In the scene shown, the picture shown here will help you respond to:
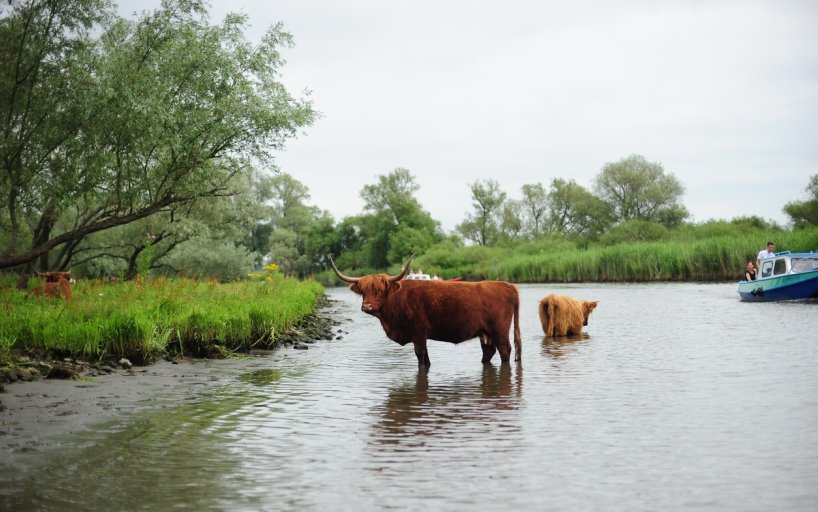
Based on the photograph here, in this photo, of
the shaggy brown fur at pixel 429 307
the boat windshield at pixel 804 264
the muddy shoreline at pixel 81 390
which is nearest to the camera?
the muddy shoreline at pixel 81 390

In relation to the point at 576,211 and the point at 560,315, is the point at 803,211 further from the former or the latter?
the point at 560,315

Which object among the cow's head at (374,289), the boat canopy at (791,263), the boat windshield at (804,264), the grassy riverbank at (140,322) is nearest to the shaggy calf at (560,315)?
the grassy riverbank at (140,322)

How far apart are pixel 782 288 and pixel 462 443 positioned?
26970mm

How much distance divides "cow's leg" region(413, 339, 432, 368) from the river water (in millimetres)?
310

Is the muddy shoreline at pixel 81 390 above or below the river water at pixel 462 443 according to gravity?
above

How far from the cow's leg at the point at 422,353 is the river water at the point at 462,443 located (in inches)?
12.2

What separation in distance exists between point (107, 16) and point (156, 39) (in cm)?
183

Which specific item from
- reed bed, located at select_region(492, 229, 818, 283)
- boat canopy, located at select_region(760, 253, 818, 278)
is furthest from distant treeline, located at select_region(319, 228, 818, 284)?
boat canopy, located at select_region(760, 253, 818, 278)

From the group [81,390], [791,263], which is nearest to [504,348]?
[81,390]

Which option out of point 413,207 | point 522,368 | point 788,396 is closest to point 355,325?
point 522,368

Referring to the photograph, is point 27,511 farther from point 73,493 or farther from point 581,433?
point 581,433

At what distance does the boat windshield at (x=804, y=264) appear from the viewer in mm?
30188

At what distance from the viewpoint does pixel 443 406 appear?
29.9 feet

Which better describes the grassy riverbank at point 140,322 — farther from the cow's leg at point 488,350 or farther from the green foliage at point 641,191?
the green foliage at point 641,191
